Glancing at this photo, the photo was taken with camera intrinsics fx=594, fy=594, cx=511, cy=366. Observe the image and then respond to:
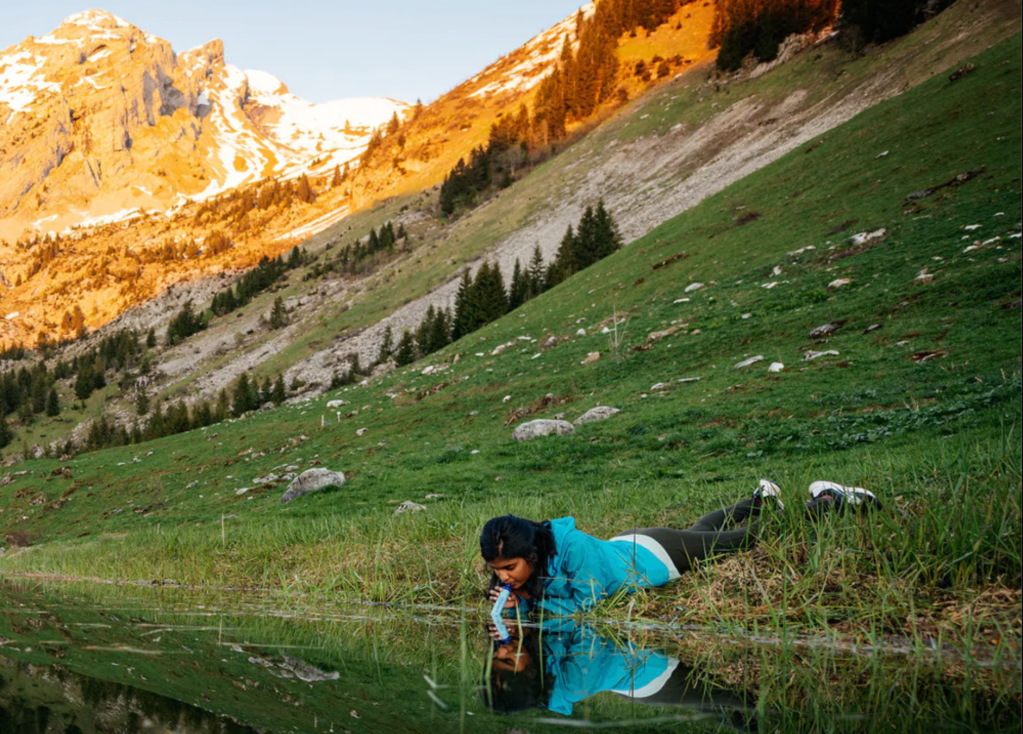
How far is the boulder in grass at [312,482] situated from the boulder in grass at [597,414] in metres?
6.94

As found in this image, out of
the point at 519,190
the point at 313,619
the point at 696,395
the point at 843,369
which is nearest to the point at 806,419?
the point at 843,369

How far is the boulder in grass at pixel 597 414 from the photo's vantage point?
1681cm

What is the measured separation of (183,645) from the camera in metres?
4.16

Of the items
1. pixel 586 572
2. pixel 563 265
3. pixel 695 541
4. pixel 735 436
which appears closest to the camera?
pixel 586 572

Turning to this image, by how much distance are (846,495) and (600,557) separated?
1914 millimetres

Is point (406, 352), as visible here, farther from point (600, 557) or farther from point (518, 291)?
point (600, 557)

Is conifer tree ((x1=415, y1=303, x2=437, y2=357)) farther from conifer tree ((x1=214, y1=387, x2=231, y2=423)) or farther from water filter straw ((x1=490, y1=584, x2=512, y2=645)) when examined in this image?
water filter straw ((x1=490, y1=584, x2=512, y2=645))

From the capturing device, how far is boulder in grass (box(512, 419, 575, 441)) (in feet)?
55.1

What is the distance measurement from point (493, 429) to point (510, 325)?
17389 mm

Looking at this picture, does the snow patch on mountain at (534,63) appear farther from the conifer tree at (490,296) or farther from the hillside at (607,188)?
the conifer tree at (490,296)

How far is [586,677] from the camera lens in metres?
3.36

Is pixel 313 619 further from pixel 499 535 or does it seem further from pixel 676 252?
pixel 676 252

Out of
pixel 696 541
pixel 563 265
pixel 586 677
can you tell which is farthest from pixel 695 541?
pixel 563 265

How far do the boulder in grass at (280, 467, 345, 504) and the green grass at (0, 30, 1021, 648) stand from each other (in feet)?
2.01
